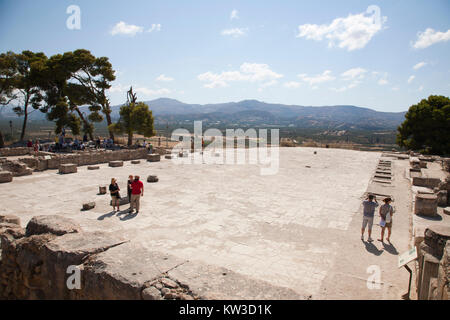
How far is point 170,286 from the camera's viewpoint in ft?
12.2

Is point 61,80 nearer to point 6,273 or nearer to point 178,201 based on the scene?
point 178,201

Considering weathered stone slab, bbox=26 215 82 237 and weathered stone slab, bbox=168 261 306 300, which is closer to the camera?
weathered stone slab, bbox=168 261 306 300

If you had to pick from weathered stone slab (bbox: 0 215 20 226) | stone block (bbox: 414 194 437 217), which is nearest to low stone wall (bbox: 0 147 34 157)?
weathered stone slab (bbox: 0 215 20 226)

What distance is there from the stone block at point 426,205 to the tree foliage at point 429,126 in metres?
25.0

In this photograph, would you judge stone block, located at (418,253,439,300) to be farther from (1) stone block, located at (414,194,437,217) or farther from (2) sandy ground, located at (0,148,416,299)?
(1) stone block, located at (414,194,437,217)

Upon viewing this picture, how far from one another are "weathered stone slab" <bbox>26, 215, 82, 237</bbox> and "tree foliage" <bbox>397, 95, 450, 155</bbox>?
111 ft

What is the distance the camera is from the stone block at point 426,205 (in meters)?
8.48

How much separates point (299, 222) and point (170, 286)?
5844 mm

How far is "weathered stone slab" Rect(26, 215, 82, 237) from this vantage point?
542cm

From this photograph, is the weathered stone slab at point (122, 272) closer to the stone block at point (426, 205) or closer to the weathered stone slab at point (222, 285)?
the weathered stone slab at point (222, 285)

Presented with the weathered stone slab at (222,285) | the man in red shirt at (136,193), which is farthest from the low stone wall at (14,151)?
the weathered stone slab at (222,285)

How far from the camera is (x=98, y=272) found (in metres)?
4.05
